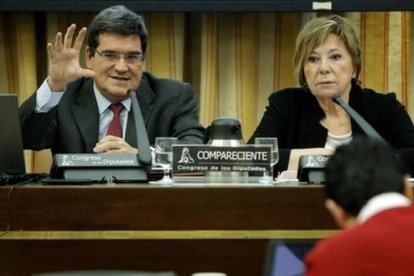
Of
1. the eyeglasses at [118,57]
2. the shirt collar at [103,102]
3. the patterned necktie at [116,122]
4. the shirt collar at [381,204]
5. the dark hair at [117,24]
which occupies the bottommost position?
the patterned necktie at [116,122]

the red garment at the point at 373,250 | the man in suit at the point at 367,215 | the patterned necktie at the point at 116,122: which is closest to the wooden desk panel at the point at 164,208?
the man in suit at the point at 367,215

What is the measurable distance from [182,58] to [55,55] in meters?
1.18

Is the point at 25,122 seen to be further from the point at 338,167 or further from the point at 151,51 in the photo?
the point at 338,167

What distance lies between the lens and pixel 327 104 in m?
3.58

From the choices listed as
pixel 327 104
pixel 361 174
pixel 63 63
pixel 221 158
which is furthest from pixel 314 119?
pixel 361 174

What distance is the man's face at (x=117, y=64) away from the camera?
3.48 metres

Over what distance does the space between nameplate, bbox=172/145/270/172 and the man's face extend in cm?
94

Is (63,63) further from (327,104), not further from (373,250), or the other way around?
(373,250)

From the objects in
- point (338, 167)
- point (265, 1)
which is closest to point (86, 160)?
point (338, 167)

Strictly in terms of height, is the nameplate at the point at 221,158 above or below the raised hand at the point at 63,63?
below

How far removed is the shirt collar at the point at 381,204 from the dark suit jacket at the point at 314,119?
1890mm

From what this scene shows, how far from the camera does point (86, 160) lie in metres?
2.64

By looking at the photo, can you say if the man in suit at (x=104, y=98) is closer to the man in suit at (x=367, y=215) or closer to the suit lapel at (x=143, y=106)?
the suit lapel at (x=143, y=106)

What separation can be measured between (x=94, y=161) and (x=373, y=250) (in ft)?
4.21
